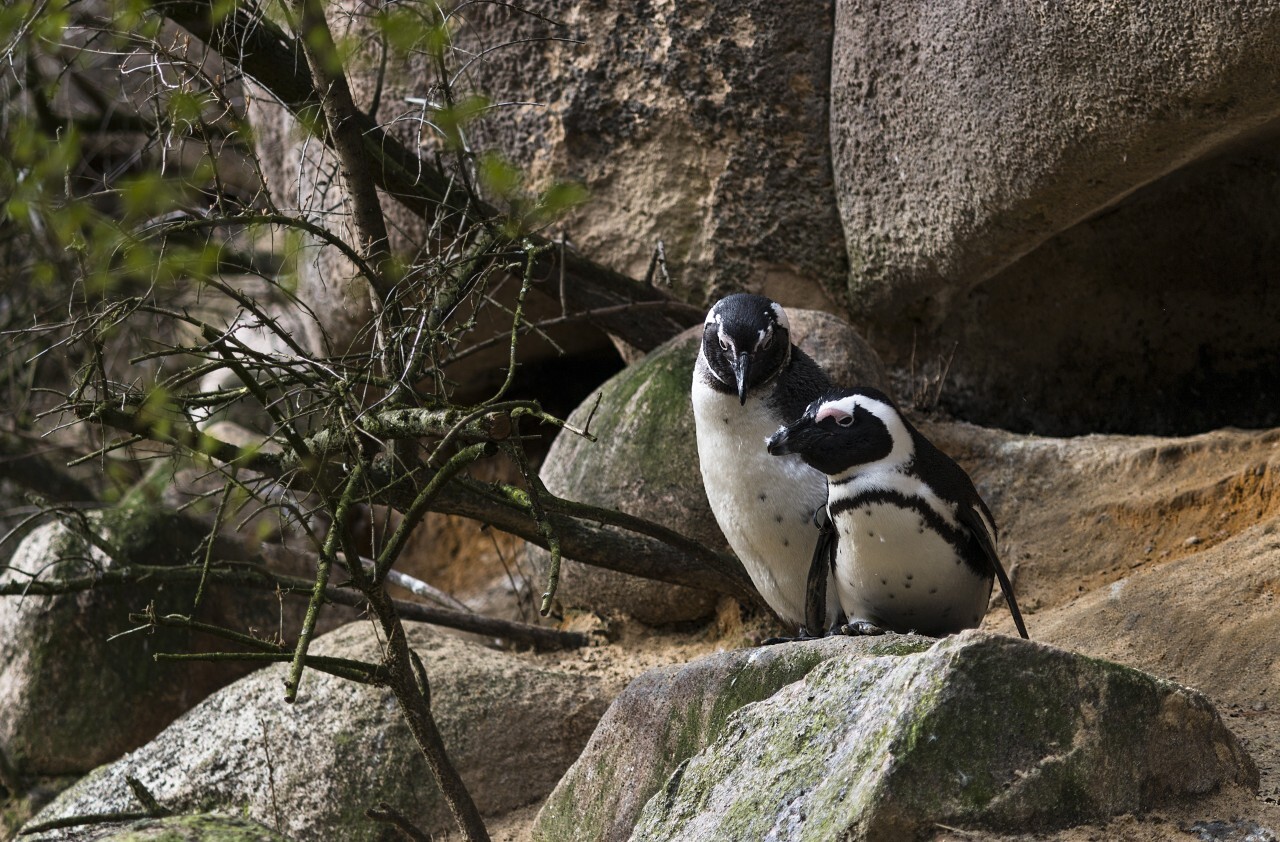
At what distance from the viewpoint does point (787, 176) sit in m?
6.40

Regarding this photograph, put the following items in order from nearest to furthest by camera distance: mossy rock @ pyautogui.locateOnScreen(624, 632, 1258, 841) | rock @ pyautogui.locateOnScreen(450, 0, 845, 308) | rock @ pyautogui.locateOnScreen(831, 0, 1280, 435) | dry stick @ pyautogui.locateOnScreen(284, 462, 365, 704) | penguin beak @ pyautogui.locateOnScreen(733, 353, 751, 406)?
mossy rock @ pyautogui.locateOnScreen(624, 632, 1258, 841), dry stick @ pyautogui.locateOnScreen(284, 462, 365, 704), penguin beak @ pyautogui.locateOnScreen(733, 353, 751, 406), rock @ pyautogui.locateOnScreen(831, 0, 1280, 435), rock @ pyautogui.locateOnScreen(450, 0, 845, 308)

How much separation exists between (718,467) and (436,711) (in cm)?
130

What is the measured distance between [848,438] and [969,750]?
1397mm

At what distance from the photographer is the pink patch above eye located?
12.2 ft

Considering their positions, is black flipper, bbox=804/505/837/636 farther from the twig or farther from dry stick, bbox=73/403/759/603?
the twig

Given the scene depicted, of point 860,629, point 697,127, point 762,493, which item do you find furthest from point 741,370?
point 697,127

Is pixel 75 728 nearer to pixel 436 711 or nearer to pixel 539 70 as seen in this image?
pixel 436 711

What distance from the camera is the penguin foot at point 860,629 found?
3615 mm

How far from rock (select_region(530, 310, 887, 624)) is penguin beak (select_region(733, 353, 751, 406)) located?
113cm

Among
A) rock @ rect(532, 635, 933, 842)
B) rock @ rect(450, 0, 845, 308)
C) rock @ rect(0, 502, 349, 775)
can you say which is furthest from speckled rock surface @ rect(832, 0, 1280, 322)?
rock @ rect(0, 502, 349, 775)

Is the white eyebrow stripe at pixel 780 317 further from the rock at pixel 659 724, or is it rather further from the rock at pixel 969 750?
the rock at pixel 969 750

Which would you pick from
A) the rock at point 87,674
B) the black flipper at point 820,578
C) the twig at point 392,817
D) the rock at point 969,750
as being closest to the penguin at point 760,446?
the black flipper at point 820,578

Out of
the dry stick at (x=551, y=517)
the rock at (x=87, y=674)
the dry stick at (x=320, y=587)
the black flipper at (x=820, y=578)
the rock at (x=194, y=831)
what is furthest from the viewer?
the rock at (x=87, y=674)

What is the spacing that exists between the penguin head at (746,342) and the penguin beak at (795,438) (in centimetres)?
51
